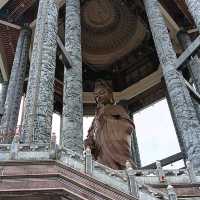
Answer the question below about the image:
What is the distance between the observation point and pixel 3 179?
4.93 metres

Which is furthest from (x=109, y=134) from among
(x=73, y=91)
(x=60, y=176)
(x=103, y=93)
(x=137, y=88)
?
(x=137, y=88)

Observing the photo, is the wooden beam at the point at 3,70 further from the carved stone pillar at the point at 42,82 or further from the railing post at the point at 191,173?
the railing post at the point at 191,173

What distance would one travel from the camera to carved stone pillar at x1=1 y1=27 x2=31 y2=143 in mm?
11305

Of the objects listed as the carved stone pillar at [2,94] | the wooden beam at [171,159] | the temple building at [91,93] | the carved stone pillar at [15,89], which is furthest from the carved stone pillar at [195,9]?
the wooden beam at [171,159]

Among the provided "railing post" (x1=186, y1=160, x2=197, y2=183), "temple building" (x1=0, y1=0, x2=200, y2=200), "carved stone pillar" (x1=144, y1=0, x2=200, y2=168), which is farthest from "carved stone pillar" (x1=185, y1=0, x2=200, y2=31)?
"railing post" (x1=186, y1=160, x2=197, y2=183)

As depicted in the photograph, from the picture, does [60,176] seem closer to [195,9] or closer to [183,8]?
[195,9]

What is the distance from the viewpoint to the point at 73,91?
9.11 m

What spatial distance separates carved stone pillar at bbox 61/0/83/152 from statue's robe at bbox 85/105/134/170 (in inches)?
59.4

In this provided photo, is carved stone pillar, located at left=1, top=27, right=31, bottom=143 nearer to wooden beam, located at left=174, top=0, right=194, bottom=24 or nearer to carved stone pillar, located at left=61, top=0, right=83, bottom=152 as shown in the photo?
carved stone pillar, located at left=61, top=0, right=83, bottom=152

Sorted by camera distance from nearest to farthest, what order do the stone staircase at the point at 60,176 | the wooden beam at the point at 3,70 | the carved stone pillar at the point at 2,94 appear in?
the stone staircase at the point at 60,176 → the carved stone pillar at the point at 2,94 → the wooden beam at the point at 3,70

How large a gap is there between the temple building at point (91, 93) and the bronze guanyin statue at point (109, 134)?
3 centimetres

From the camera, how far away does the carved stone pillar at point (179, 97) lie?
8.55m

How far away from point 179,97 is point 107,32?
A: 32.1 feet

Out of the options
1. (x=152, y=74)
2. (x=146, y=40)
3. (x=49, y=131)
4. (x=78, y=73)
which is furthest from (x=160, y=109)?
(x=49, y=131)
